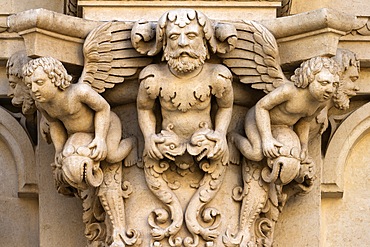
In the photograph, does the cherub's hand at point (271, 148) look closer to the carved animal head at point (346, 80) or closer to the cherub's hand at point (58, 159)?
the carved animal head at point (346, 80)

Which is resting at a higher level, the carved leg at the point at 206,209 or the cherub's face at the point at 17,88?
the cherub's face at the point at 17,88

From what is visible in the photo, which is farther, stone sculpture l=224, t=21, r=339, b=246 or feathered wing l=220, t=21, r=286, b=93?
feathered wing l=220, t=21, r=286, b=93

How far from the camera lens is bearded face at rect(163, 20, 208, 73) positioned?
32.8 feet

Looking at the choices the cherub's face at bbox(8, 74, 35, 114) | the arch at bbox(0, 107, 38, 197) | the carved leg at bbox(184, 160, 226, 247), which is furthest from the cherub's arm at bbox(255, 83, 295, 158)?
the arch at bbox(0, 107, 38, 197)

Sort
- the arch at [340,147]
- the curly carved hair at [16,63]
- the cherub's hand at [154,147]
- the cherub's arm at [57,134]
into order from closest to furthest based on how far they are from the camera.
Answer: the cherub's hand at [154,147], the cherub's arm at [57,134], the curly carved hair at [16,63], the arch at [340,147]

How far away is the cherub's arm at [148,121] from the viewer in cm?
1015

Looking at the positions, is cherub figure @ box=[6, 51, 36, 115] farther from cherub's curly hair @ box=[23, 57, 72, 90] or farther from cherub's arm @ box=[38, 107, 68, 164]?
cherub's curly hair @ box=[23, 57, 72, 90]

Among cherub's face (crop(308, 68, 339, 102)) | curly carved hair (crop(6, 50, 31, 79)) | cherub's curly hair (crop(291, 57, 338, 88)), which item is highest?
curly carved hair (crop(6, 50, 31, 79))

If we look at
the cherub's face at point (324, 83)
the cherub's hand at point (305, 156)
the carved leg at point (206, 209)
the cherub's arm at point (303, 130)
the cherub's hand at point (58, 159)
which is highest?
the cherub's face at point (324, 83)

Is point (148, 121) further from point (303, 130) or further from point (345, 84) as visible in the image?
point (345, 84)

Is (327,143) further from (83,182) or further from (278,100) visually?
(83,182)

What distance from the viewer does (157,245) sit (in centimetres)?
1017

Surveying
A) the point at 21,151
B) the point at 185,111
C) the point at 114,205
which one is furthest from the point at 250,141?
the point at 21,151

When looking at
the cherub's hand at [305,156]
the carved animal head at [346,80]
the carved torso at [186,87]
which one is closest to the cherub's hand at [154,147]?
the carved torso at [186,87]
